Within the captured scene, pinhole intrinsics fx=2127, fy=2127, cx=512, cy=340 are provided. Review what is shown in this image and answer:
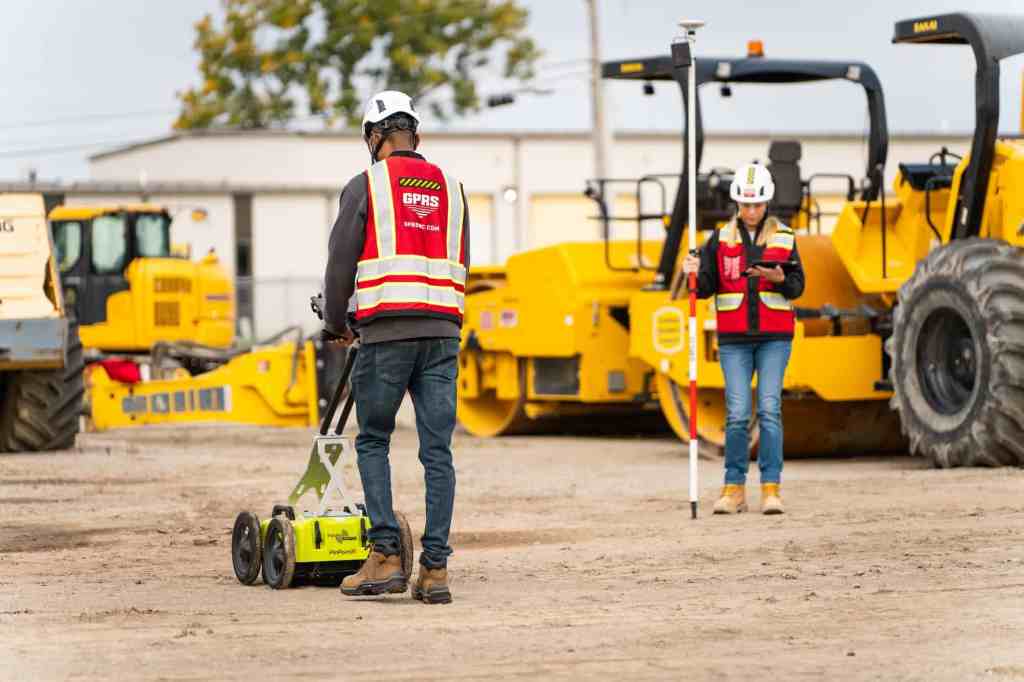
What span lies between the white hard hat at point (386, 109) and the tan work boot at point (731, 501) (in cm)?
415

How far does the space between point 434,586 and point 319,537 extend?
2.47 feet

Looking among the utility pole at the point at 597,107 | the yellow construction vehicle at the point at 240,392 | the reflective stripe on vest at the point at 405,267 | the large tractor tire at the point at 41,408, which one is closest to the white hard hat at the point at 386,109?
the reflective stripe on vest at the point at 405,267

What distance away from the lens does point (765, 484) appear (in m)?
12.3

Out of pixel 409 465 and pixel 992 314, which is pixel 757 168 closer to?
pixel 992 314

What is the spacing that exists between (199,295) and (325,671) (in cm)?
2168

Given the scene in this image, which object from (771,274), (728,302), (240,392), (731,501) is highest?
(771,274)

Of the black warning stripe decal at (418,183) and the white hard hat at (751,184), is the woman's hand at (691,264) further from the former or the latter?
the black warning stripe decal at (418,183)

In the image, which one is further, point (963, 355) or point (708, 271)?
point (963, 355)

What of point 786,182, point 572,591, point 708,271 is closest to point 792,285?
point 708,271

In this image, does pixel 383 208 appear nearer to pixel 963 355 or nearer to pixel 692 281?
pixel 692 281

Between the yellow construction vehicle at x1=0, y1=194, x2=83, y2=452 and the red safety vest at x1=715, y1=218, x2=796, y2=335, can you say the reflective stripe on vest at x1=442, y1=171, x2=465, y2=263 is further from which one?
the yellow construction vehicle at x1=0, y1=194, x2=83, y2=452

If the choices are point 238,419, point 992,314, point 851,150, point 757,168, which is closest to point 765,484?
point 757,168

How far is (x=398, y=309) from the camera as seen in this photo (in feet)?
28.9

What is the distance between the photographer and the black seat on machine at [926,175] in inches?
637
